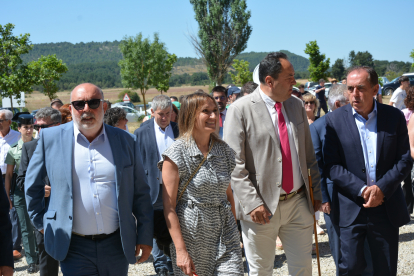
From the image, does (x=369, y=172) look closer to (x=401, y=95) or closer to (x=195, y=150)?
(x=195, y=150)

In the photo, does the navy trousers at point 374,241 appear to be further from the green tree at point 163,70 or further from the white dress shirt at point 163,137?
the green tree at point 163,70

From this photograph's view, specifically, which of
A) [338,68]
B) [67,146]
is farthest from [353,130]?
[338,68]

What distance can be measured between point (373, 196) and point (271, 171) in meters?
0.90

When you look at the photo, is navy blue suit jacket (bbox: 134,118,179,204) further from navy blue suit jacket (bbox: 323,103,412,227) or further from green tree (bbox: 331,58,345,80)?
green tree (bbox: 331,58,345,80)

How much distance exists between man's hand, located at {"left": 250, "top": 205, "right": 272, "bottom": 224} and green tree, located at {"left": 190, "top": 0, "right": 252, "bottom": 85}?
3781cm

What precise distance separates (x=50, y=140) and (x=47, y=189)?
1.34 meters

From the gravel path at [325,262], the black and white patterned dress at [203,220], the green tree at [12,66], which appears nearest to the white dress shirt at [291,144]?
the black and white patterned dress at [203,220]

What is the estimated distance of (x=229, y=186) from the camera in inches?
122

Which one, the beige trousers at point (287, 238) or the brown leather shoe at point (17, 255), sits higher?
the beige trousers at point (287, 238)

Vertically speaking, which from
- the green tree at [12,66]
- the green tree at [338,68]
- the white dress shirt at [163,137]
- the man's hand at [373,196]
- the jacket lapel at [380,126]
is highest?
the green tree at [338,68]

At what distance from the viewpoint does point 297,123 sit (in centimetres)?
336

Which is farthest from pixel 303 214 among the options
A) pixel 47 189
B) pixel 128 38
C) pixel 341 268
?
pixel 128 38

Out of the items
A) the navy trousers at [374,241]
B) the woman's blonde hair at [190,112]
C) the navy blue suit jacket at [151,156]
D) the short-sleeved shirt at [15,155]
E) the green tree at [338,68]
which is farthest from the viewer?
the green tree at [338,68]

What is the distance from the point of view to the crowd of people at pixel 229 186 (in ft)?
8.99
